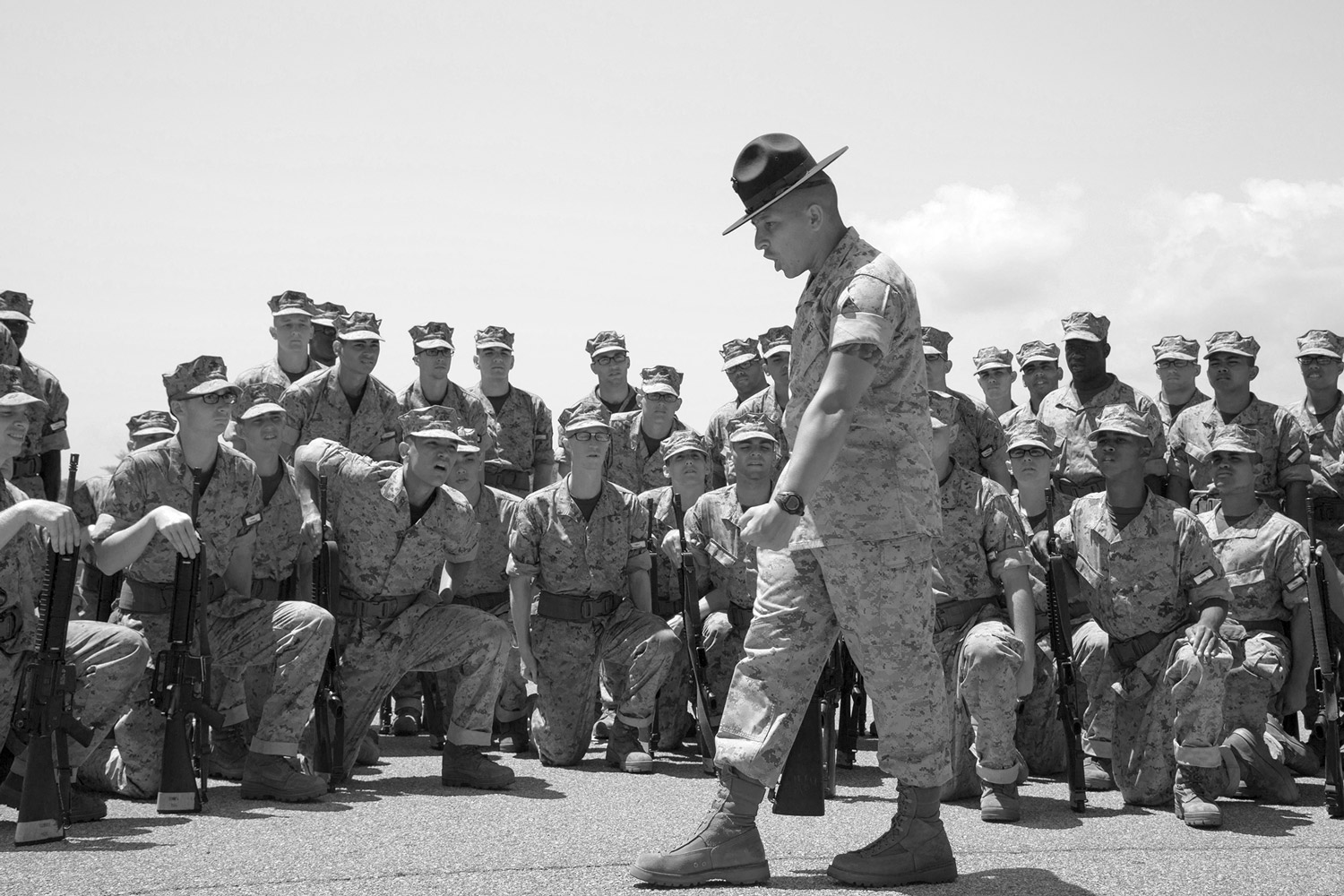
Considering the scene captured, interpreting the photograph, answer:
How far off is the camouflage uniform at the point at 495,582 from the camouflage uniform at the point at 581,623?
1.61 ft

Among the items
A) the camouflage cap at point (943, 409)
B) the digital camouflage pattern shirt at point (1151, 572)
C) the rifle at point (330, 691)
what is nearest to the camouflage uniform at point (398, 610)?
the rifle at point (330, 691)

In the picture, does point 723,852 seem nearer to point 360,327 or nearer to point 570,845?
point 570,845

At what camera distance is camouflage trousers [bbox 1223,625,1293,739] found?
23.7 feet

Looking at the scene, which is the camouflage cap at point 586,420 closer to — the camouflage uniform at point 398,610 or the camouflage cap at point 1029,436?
the camouflage uniform at point 398,610

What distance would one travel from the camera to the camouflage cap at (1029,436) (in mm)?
8773

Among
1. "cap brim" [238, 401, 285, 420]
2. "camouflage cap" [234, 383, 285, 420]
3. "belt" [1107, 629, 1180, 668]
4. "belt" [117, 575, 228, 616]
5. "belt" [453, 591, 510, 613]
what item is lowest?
"belt" [1107, 629, 1180, 668]

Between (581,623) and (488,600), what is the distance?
102 centimetres

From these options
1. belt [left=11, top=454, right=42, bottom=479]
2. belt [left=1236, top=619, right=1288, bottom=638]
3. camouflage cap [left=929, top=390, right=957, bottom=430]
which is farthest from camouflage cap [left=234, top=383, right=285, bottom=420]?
belt [left=1236, top=619, right=1288, bottom=638]

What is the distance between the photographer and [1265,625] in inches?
304

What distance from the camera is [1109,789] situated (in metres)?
7.34

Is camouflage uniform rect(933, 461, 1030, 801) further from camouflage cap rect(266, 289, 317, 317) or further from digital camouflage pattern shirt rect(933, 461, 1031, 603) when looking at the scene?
camouflage cap rect(266, 289, 317, 317)

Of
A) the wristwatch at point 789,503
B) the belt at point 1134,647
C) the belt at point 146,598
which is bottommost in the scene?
the belt at point 1134,647

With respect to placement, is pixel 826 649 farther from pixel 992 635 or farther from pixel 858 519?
pixel 992 635

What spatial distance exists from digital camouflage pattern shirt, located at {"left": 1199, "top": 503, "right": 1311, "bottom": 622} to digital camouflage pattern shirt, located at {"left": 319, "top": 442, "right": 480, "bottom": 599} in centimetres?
431
